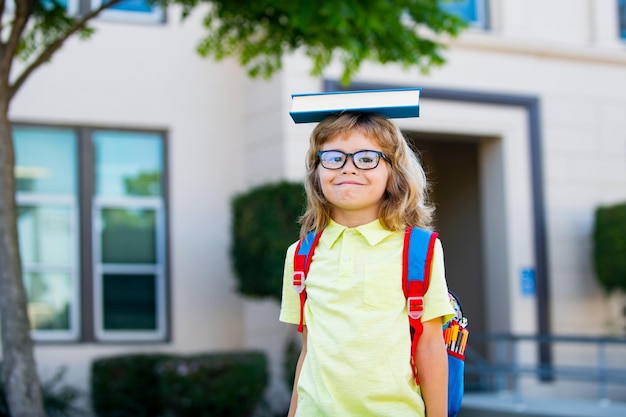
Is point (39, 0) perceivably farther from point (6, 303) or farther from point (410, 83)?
point (410, 83)

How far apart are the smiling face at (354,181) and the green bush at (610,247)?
29.6ft

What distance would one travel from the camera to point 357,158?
3.28 meters

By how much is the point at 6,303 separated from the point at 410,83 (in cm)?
609

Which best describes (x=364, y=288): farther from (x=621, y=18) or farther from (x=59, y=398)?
(x=621, y=18)

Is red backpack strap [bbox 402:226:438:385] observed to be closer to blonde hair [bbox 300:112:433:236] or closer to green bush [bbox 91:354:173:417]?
blonde hair [bbox 300:112:433:236]

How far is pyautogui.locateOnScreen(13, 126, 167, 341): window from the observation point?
11.3m

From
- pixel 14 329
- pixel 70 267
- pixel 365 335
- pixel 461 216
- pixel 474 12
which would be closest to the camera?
pixel 365 335

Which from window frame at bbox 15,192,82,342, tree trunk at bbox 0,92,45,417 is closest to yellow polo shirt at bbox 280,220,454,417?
tree trunk at bbox 0,92,45,417

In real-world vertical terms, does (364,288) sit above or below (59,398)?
above

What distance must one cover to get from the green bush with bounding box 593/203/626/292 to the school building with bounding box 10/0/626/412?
1.27 ft

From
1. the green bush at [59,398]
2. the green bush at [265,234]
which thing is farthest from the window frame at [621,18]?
the green bush at [59,398]

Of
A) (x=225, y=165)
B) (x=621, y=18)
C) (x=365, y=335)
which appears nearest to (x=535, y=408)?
(x=225, y=165)

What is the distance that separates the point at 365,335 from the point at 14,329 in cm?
450

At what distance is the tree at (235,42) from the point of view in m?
7.04
